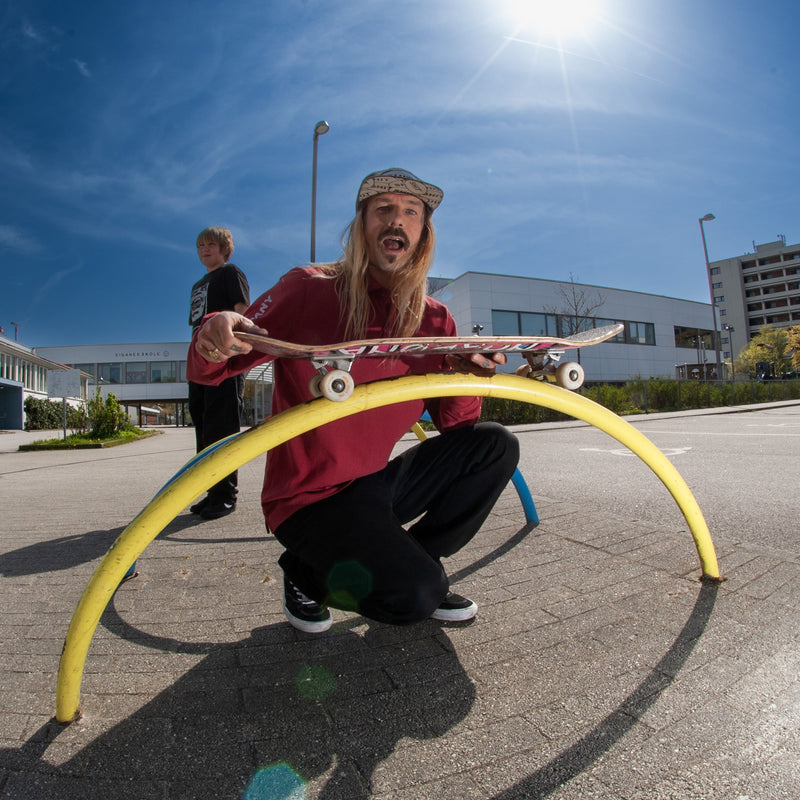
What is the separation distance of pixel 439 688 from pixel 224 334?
3.74 feet

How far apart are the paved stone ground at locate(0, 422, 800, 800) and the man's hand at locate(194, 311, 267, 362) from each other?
959mm

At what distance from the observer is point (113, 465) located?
8695 millimetres

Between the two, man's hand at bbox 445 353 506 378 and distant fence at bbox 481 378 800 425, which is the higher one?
man's hand at bbox 445 353 506 378

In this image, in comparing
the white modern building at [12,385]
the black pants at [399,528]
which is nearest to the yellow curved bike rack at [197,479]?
the black pants at [399,528]

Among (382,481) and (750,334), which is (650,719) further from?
(750,334)

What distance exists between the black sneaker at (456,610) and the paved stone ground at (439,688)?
36 millimetres

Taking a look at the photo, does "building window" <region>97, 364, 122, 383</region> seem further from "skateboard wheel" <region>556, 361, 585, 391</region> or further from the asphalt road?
"skateboard wheel" <region>556, 361, 585, 391</region>

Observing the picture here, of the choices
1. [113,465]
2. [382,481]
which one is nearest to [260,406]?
[113,465]

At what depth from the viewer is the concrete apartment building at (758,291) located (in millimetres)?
94812

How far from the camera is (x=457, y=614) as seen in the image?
186cm

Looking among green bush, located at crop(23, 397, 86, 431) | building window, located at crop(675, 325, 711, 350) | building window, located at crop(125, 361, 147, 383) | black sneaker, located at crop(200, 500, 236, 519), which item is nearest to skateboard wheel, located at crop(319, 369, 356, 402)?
black sneaker, located at crop(200, 500, 236, 519)

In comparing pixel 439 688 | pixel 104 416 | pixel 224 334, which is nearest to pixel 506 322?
pixel 104 416

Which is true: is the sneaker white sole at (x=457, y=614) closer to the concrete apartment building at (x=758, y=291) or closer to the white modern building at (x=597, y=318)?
the white modern building at (x=597, y=318)

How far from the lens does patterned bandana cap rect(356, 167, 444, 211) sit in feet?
6.77
